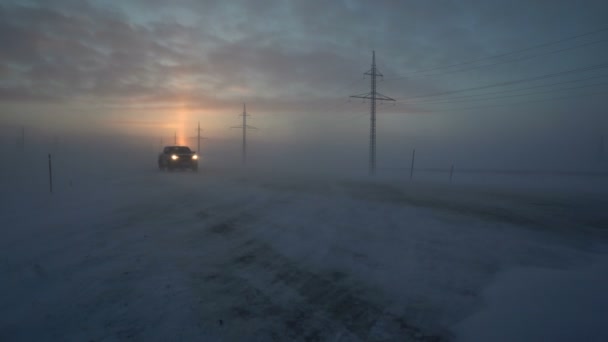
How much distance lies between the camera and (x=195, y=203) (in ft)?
39.1

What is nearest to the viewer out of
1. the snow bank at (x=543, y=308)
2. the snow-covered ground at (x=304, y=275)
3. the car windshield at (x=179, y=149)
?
the snow bank at (x=543, y=308)

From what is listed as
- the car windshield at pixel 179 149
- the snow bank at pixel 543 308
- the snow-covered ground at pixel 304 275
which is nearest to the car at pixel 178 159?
the car windshield at pixel 179 149

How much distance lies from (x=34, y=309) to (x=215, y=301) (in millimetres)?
2521

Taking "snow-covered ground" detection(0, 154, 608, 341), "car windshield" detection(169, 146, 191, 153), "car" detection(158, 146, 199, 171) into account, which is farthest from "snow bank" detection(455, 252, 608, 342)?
"car windshield" detection(169, 146, 191, 153)

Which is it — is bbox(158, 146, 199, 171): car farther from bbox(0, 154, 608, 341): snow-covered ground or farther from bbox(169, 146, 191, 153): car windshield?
bbox(0, 154, 608, 341): snow-covered ground

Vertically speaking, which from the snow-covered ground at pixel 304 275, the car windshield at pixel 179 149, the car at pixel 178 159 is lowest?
the snow-covered ground at pixel 304 275

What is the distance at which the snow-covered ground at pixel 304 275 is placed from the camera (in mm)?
4039

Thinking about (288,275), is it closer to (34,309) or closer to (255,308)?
(255,308)

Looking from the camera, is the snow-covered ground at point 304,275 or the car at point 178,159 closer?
the snow-covered ground at point 304,275

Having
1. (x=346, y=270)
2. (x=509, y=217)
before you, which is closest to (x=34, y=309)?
(x=346, y=270)

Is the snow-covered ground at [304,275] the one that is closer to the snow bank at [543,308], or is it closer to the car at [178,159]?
the snow bank at [543,308]

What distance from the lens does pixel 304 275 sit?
5.64m

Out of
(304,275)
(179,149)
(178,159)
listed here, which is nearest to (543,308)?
(304,275)

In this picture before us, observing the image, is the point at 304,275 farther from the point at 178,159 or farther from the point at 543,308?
the point at 178,159
